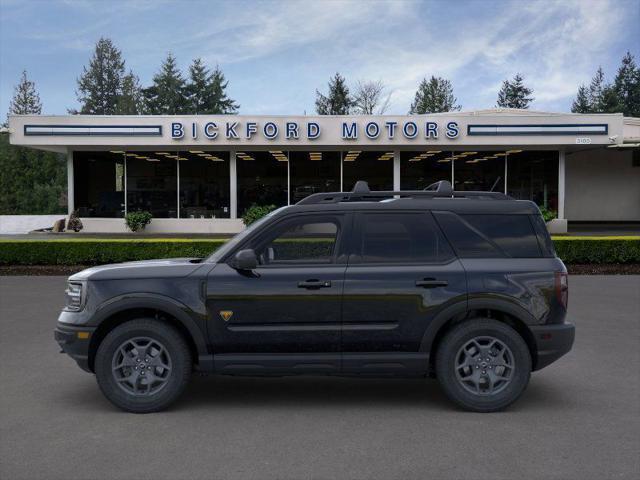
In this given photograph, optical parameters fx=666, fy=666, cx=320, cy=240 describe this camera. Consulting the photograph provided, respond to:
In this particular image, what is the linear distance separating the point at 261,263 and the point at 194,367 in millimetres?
1067

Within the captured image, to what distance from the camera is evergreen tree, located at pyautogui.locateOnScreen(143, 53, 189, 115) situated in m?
75.9

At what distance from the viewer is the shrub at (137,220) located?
92.3 ft

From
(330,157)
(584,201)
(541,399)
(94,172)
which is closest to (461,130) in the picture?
(330,157)

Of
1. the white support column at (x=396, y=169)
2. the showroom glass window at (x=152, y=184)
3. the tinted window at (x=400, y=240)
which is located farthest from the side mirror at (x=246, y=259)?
the showroom glass window at (x=152, y=184)

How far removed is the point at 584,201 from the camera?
1438 inches

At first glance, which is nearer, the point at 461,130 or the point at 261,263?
the point at 261,263

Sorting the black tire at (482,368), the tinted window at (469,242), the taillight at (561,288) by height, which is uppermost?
the tinted window at (469,242)

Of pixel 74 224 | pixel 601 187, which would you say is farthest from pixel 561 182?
pixel 74 224

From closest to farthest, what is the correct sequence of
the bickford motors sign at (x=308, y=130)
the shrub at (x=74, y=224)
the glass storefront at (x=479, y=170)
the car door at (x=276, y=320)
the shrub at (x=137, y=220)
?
the car door at (x=276, y=320) < the bickford motors sign at (x=308, y=130) < the shrub at (x=137, y=220) < the shrub at (x=74, y=224) < the glass storefront at (x=479, y=170)

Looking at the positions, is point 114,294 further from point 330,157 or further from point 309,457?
point 330,157

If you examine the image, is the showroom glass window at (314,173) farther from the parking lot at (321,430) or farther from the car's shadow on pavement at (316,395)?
the car's shadow on pavement at (316,395)

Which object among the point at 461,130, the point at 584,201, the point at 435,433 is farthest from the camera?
the point at 584,201

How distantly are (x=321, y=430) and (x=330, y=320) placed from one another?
904mm

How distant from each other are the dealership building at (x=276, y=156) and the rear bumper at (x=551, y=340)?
22.4 meters
